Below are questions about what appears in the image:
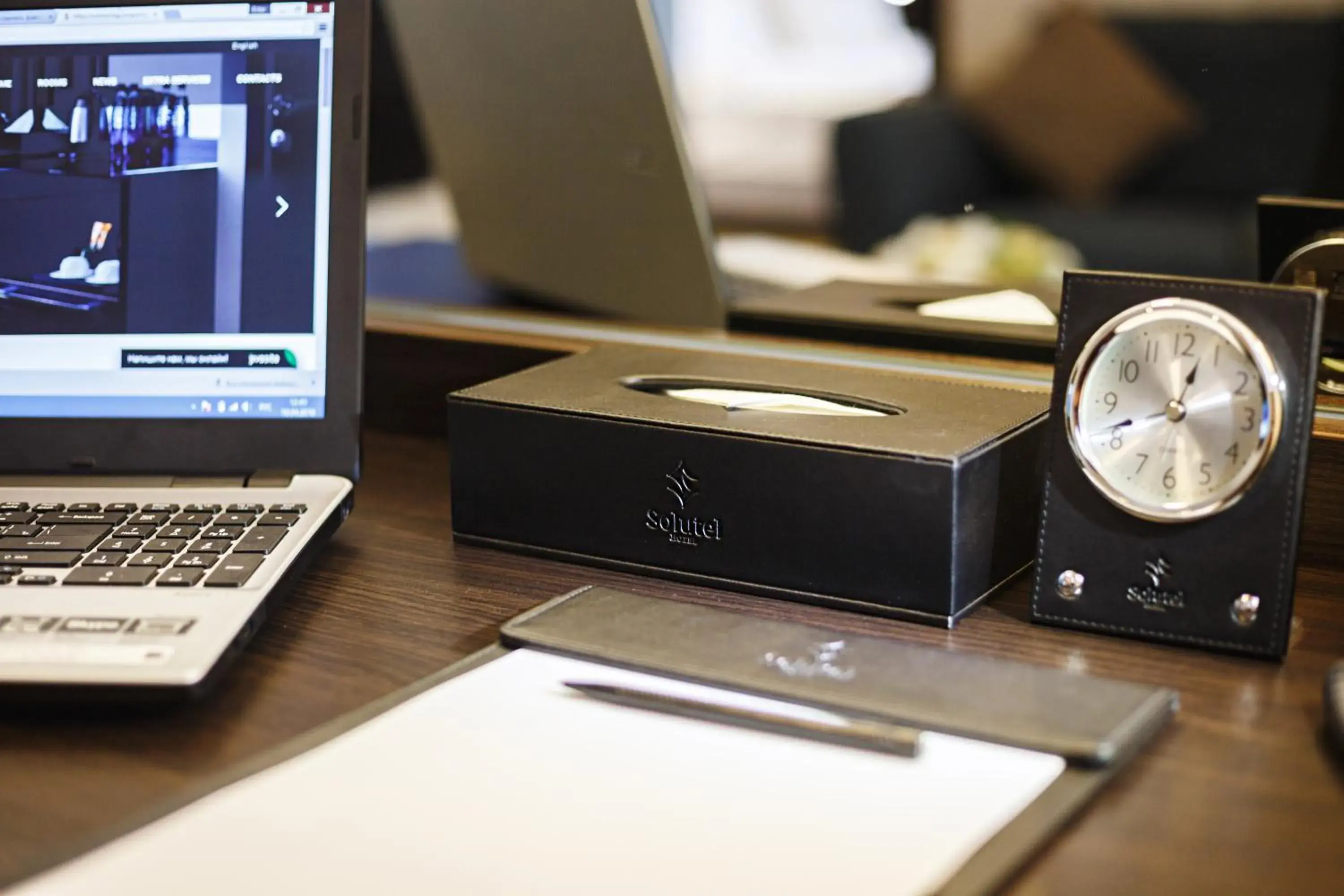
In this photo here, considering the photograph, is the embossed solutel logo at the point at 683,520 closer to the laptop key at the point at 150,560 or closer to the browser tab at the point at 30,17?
the laptop key at the point at 150,560

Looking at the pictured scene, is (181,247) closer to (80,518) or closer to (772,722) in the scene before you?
(80,518)

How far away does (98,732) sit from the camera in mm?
593

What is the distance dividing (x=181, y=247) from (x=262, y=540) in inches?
8.6

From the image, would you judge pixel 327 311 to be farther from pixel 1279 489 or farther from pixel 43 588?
pixel 1279 489

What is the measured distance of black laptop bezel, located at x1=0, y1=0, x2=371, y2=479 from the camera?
2.77 feet

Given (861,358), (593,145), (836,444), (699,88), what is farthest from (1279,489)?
(699,88)

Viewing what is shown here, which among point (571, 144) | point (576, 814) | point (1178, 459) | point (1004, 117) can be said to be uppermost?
point (1004, 117)

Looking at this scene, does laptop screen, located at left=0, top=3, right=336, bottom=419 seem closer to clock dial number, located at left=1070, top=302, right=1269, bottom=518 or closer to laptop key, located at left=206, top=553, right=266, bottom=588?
laptop key, located at left=206, top=553, right=266, bottom=588

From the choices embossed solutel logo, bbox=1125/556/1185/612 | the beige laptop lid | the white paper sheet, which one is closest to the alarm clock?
embossed solutel logo, bbox=1125/556/1185/612

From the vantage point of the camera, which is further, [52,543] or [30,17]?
[30,17]

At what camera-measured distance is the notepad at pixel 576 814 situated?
0.49 metres

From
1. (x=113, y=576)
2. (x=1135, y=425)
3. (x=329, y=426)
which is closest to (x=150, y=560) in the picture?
(x=113, y=576)

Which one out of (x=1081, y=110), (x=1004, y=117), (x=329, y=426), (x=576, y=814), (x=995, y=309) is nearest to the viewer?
(x=576, y=814)

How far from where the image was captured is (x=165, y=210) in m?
0.85
